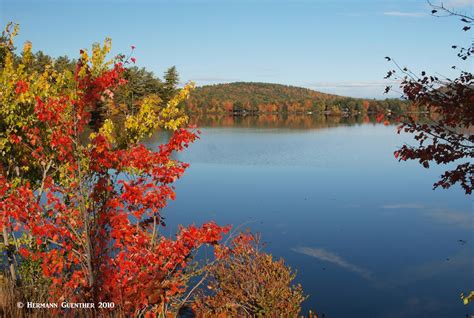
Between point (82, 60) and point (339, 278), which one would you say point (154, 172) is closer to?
point (82, 60)

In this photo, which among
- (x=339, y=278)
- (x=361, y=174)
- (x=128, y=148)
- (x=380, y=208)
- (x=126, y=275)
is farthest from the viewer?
(x=361, y=174)

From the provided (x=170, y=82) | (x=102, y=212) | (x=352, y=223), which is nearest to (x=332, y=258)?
(x=352, y=223)

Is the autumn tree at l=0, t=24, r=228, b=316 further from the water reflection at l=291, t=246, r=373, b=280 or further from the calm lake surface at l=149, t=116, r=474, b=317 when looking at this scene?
the water reflection at l=291, t=246, r=373, b=280

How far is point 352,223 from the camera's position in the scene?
93.7ft

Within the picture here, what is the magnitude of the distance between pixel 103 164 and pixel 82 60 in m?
2.32

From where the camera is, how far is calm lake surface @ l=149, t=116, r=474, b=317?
19.0m

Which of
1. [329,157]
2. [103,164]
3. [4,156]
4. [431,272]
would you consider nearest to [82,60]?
[103,164]

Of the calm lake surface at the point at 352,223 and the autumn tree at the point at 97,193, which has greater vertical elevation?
the autumn tree at the point at 97,193

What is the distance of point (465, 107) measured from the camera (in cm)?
985

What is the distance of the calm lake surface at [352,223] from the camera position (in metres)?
19.0

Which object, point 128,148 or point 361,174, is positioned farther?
point 361,174

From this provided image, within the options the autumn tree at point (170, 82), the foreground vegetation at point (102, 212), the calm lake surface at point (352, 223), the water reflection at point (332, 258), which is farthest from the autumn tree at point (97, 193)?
the autumn tree at point (170, 82)

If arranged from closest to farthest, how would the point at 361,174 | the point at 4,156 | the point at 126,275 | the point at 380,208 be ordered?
the point at 126,275 < the point at 4,156 < the point at 380,208 < the point at 361,174

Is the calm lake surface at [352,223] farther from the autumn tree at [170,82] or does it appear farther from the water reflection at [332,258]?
the autumn tree at [170,82]
